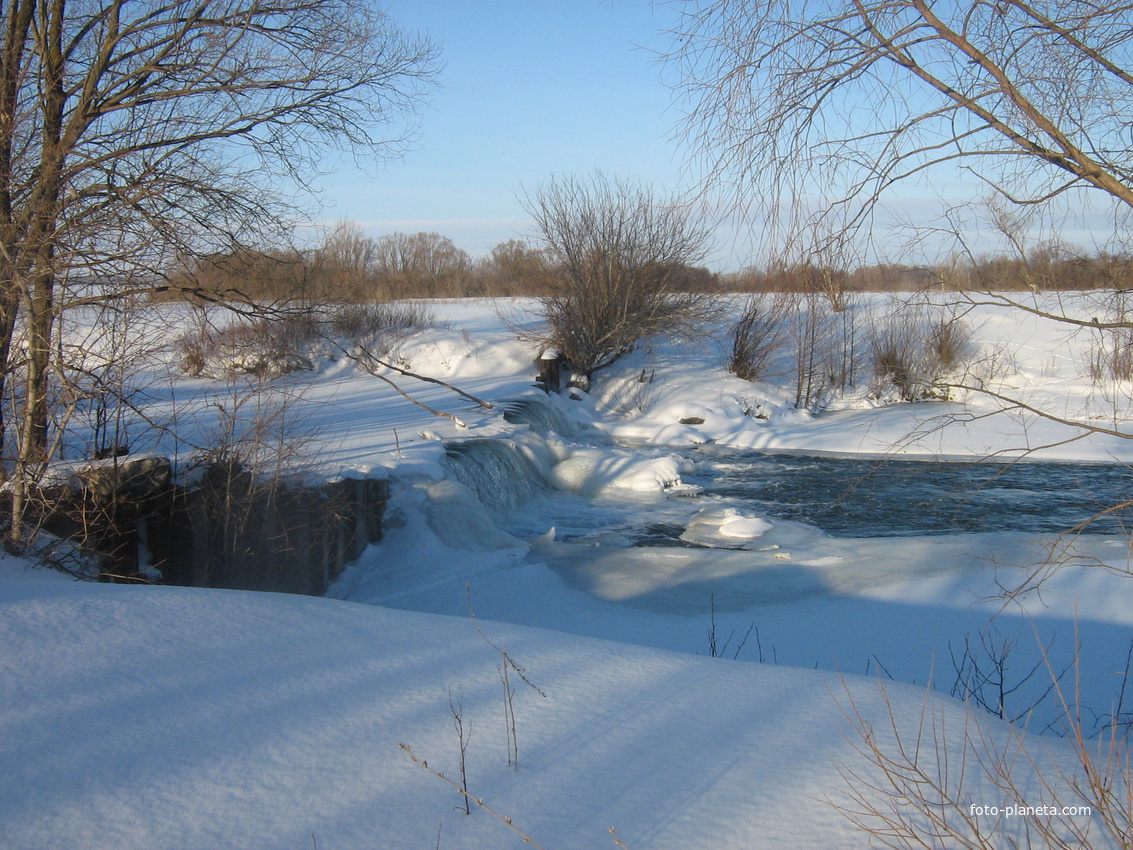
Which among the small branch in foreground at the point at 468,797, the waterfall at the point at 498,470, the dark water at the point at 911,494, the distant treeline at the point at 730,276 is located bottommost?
the dark water at the point at 911,494

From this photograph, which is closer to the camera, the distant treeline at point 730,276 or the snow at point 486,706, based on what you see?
the snow at point 486,706

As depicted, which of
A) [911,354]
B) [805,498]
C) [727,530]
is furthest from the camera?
[911,354]

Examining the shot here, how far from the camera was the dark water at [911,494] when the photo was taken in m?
9.86

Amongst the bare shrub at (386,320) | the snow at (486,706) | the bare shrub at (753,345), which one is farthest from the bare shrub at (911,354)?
the snow at (486,706)

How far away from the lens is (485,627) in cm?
392

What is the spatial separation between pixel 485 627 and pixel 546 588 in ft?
12.4

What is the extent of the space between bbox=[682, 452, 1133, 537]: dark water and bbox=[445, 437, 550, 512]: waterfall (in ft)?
9.05

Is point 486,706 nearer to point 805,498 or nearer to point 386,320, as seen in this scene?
point 805,498

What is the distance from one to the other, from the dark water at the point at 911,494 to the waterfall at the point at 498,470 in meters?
2.76

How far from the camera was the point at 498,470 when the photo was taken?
10750mm

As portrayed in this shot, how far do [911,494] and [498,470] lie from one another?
6.14 meters

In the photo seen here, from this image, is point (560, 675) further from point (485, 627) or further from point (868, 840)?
point (868, 840)

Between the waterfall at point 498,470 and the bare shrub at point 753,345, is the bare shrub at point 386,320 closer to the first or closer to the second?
the bare shrub at point 753,345

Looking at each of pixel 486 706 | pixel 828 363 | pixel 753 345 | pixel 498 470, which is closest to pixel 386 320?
pixel 753 345
